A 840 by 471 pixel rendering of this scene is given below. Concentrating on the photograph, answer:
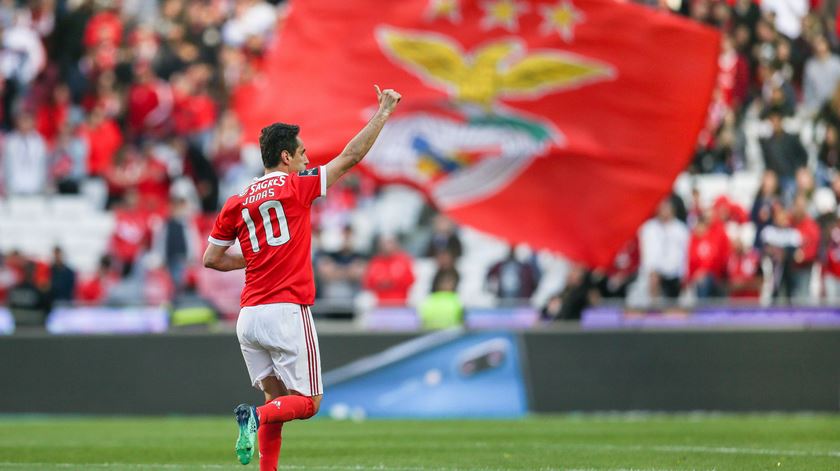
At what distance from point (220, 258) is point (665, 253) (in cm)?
1146

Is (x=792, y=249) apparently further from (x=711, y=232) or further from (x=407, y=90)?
(x=407, y=90)

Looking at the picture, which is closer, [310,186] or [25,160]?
[310,186]

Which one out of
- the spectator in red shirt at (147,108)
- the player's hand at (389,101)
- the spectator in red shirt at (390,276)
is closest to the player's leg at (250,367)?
the player's hand at (389,101)

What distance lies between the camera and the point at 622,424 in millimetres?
15727

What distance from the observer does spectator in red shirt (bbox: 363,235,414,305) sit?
1984 centimetres

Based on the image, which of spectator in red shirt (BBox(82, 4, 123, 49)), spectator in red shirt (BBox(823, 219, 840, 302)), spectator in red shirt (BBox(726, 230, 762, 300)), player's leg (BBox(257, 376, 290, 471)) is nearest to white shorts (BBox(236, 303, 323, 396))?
player's leg (BBox(257, 376, 290, 471))

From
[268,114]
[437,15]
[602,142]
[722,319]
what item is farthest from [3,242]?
[722,319]

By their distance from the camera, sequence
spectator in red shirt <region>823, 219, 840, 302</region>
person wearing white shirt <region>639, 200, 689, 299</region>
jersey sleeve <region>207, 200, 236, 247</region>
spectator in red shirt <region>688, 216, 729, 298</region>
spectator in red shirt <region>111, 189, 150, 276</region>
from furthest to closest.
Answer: spectator in red shirt <region>111, 189, 150, 276</region>
person wearing white shirt <region>639, 200, 689, 299</region>
spectator in red shirt <region>688, 216, 729, 298</region>
spectator in red shirt <region>823, 219, 840, 302</region>
jersey sleeve <region>207, 200, 236, 247</region>

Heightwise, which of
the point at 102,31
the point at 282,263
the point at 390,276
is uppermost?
the point at 102,31

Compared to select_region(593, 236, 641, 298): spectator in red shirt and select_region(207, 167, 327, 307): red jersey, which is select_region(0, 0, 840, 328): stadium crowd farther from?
select_region(207, 167, 327, 307): red jersey

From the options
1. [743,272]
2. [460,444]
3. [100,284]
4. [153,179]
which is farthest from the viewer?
[153,179]

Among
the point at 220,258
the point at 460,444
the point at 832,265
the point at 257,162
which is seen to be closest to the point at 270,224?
the point at 220,258

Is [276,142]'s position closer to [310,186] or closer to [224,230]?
[310,186]

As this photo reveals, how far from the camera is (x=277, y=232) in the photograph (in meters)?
8.74
